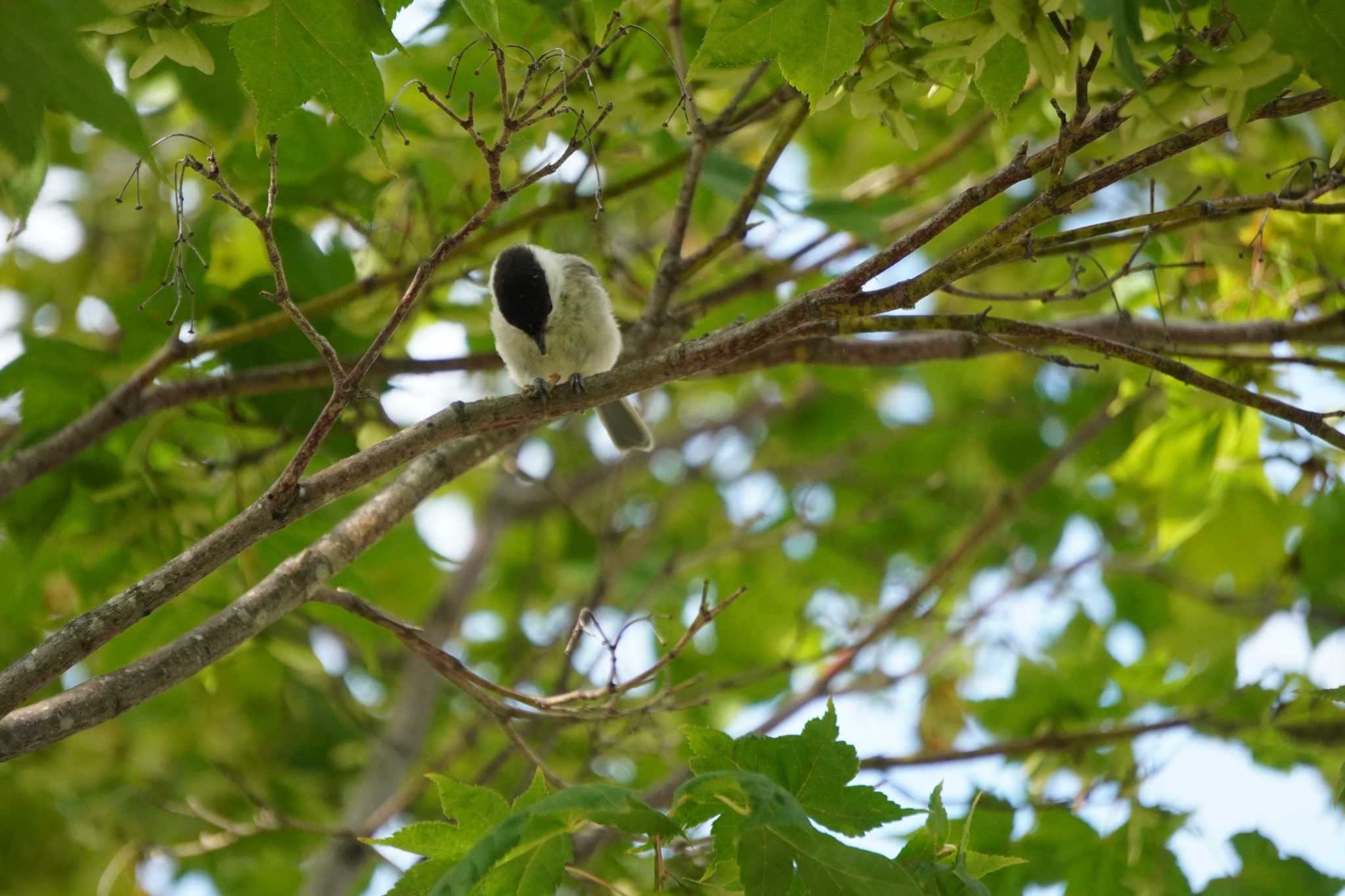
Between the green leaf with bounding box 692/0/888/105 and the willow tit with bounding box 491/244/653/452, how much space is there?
5.54 feet

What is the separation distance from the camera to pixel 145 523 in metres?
3.39

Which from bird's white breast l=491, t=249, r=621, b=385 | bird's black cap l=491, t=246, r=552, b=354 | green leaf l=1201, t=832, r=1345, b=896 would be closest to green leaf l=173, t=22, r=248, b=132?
bird's black cap l=491, t=246, r=552, b=354

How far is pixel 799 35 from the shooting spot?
221 cm

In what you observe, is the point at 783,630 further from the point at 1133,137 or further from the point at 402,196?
the point at 1133,137

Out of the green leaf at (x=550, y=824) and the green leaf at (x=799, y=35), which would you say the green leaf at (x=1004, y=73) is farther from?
the green leaf at (x=550, y=824)

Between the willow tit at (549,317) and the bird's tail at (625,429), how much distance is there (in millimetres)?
126

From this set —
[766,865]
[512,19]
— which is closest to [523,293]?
[512,19]

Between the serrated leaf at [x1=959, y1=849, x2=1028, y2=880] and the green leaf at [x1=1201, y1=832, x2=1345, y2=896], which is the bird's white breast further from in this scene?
the green leaf at [x1=1201, y1=832, x2=1345, y2=896]

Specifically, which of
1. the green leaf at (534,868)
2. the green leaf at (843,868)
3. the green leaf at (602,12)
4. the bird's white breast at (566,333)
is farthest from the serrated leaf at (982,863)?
the bird's white breast at (566,333)

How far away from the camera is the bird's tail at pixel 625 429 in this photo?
4.79m

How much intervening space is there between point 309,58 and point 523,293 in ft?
5.90

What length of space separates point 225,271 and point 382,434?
896 millimetres

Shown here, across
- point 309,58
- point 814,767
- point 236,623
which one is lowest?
point 814,767

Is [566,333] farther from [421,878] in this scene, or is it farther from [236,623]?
[421,878]
